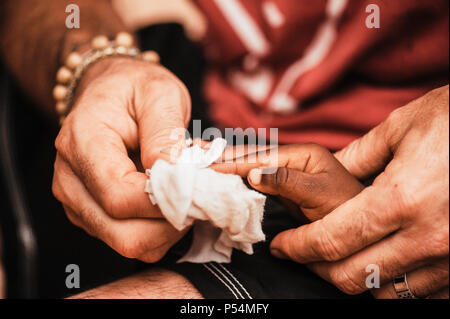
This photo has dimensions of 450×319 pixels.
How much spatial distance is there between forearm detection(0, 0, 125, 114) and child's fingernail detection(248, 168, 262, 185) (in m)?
0.63

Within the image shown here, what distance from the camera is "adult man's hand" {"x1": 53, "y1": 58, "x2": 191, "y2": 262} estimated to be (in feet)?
1.77

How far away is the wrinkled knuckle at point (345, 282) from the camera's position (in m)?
0.57

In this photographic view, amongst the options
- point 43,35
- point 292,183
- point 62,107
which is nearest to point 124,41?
point 62,107

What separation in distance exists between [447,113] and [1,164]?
110 cm

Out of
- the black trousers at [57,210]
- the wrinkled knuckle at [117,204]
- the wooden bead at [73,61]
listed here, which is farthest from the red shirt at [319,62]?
the wrinkled knuckle at [117,204]

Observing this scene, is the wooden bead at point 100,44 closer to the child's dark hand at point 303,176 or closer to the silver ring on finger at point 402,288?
the child's dark hand at point 303,176

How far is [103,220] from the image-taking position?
568 millimetres

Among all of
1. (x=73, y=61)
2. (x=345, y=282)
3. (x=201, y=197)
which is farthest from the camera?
(x=73, y=61)

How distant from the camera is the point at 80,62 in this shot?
0.84 meters

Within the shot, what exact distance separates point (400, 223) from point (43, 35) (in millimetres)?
1002

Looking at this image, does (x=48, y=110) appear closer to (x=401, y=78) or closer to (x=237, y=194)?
(x=237, y=194)

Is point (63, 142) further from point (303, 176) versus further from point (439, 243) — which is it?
point (439, 243)

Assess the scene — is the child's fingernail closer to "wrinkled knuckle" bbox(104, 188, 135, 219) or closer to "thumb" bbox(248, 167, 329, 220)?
"thumb" bbox(248, 167, 329, 220)

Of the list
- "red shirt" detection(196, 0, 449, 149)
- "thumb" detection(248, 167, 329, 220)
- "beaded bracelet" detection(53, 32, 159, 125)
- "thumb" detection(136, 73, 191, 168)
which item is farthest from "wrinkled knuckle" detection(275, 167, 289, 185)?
"beaded bracelet" detection(53, 32, 159, 125)
